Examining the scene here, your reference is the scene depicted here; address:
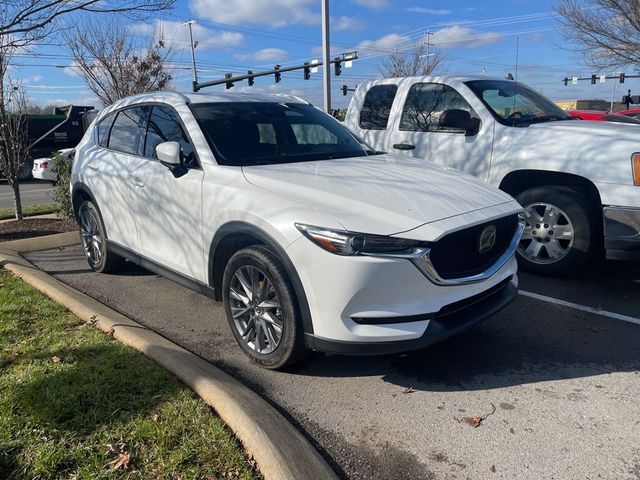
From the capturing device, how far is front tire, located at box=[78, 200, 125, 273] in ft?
18.1

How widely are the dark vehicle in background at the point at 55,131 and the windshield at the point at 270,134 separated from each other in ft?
58.8

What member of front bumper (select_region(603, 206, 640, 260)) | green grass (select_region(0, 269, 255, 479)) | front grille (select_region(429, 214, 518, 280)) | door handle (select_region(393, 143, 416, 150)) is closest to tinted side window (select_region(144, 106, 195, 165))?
green grass (select_region(0, 269, 255, 479))

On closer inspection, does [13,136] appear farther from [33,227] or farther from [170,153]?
[170,153]

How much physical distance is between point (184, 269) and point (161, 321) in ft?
2.14

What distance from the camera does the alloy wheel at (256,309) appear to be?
3355mm

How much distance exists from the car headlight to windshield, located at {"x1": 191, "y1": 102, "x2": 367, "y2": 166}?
1.28m

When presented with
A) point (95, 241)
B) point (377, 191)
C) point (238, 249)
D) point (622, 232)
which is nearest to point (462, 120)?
point (622, 232)

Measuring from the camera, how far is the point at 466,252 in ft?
10.6

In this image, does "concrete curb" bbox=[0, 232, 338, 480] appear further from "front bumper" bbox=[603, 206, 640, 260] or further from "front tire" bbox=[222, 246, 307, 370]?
"front bumper" bbox=[603, 206, 640, 260]

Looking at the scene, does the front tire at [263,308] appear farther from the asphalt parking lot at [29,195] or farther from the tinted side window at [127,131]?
the asphalt parking lot at [29,195]

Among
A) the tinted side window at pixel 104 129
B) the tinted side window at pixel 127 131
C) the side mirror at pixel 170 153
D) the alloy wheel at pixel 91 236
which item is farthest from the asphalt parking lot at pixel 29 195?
the side mirror at pixel 170 153

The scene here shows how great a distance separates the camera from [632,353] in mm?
3740

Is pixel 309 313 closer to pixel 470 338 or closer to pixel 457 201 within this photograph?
pixel 457 201

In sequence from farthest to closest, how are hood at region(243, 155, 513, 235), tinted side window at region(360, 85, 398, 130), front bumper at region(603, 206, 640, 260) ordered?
tinted side window at region(360, 85, 398, 130) < front bumper at region(603, 206, 640, 260) < hood at region(243, 155, 513, 235)
